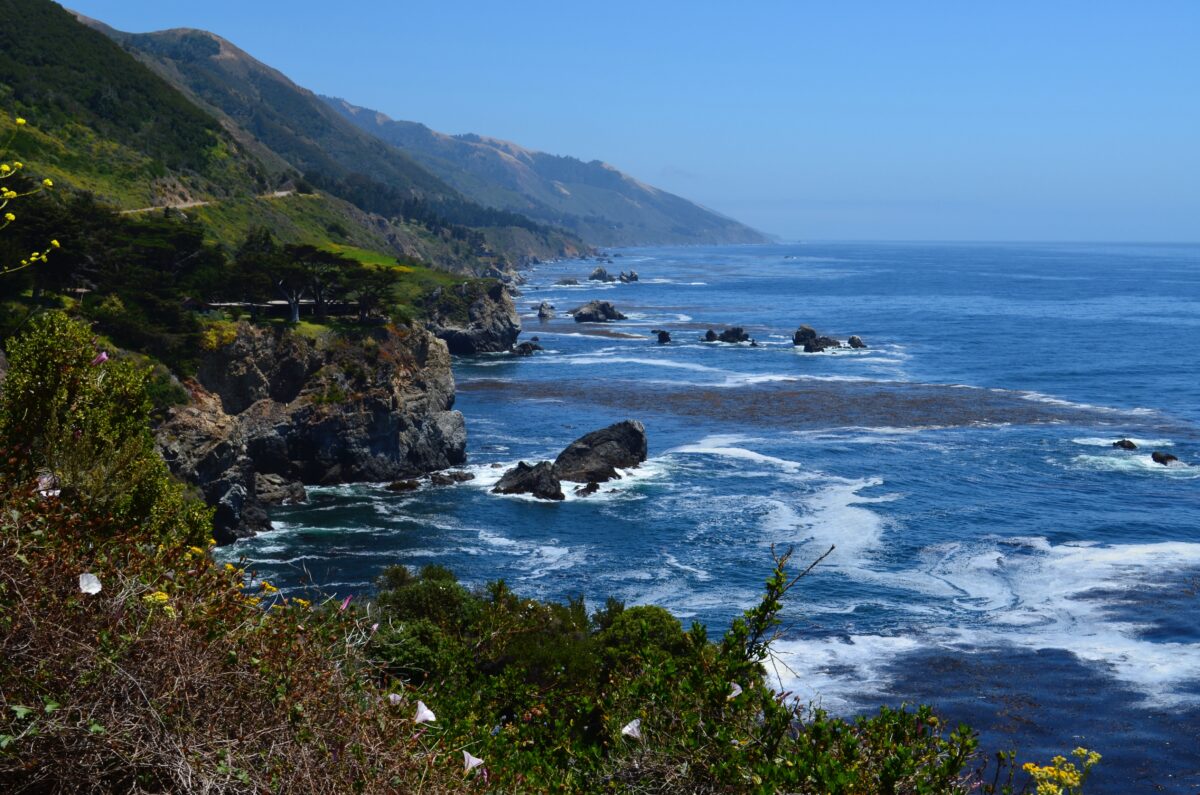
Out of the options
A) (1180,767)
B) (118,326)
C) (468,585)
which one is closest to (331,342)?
(118,326)

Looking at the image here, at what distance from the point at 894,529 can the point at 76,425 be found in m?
39.7

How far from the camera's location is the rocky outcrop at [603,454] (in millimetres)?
59875

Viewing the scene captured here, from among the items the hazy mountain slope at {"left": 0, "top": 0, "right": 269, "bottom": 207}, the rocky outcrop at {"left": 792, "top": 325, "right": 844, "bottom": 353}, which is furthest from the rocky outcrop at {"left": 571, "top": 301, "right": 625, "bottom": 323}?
the hazy mountain slope at {"left": 0, "top": 0, "right": 269, "bottom": 207}

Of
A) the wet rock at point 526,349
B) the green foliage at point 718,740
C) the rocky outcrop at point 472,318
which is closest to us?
the green foliage at point 718,740

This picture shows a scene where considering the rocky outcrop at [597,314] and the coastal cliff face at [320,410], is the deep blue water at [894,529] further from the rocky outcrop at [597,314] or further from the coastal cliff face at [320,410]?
the rocky outcrop at [597,314]

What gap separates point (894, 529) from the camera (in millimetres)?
50250

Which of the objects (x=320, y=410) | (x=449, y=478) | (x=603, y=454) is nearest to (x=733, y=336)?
(x=603, y=454)

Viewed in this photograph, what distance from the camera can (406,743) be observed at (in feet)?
28.2

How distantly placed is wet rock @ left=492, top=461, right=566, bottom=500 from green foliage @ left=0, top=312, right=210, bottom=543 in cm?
3365

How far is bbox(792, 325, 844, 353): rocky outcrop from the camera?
A: 372 feet

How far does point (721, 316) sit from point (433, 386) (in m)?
92.7

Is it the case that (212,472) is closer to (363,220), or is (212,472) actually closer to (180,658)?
(180,658)

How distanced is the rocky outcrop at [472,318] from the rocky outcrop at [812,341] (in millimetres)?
32704

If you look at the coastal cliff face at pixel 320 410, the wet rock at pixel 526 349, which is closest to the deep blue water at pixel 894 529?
the coastal cliff face at pixel 320 410
